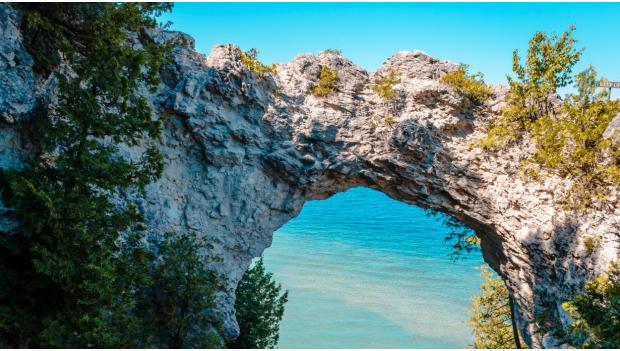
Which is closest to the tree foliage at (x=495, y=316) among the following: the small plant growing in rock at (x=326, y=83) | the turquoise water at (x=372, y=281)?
the turquoise water at (x=372, y=281)

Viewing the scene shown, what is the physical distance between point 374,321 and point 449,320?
4.36 meters

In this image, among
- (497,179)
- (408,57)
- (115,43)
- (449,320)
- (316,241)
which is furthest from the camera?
(316,241)

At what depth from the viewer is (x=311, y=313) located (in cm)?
2653

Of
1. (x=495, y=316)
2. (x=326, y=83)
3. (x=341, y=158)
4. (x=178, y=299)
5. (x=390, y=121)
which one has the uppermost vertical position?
(x=326, y=83)

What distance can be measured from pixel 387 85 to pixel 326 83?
166 centimetres

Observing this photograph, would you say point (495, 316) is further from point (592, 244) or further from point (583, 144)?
point (583, 144)

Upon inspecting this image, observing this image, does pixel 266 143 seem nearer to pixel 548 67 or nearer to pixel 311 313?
pixel 548 67

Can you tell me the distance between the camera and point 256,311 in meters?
14.8

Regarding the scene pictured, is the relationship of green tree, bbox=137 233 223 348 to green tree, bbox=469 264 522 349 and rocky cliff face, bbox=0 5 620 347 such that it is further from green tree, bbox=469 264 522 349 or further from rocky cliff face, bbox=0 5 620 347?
green tree, bbox=469 264 522 349

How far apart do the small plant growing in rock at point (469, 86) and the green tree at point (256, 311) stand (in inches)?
334

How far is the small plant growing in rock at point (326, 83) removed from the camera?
1187 cm

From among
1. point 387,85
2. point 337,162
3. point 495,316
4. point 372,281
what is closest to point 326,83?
point 387,85

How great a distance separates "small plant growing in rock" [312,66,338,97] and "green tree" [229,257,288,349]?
6508mm

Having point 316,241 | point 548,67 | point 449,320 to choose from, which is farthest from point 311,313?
point 548,67
